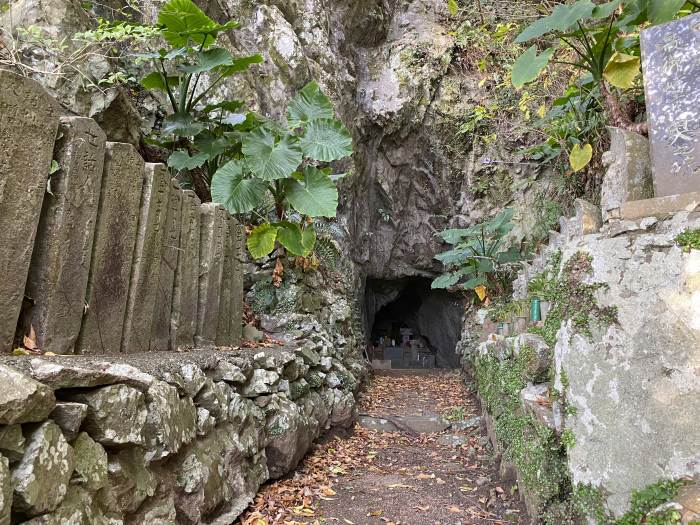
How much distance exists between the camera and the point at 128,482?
6.45 feet

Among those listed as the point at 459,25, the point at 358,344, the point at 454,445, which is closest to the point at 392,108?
the point at 459,25

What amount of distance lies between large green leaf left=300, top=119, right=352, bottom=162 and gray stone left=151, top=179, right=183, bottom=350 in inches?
91.8

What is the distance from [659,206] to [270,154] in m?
3.85

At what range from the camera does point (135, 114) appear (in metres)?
5.72

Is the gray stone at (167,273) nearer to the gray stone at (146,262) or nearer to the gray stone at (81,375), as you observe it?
the gray stone at (146,262)

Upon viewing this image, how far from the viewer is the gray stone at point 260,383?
3.73 metres

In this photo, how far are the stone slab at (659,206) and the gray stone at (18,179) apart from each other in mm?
3291

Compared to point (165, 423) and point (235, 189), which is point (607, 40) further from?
point (165, 423)

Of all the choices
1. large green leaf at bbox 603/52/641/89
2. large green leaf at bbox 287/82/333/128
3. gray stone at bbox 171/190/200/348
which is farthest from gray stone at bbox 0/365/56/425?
large green leaf at bbox 287/82/333/128

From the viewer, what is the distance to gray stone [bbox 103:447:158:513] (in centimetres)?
187

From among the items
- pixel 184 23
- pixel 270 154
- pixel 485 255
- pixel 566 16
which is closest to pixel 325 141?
pixel 270 154

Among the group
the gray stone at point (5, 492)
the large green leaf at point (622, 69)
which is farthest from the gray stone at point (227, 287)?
the large green leaf at point (622, 69)

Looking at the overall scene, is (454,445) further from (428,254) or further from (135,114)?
(428,254)

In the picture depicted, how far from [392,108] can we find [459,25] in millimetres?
3193
